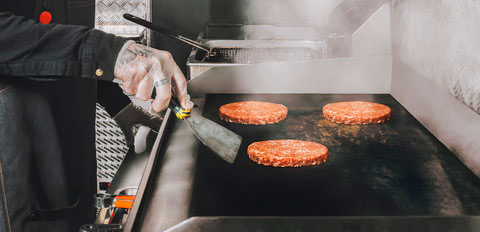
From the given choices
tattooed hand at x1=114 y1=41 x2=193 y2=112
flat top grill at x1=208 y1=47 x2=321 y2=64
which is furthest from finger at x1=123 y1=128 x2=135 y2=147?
tattooed hand at x1=114 y1=41 x2=193 y2=112

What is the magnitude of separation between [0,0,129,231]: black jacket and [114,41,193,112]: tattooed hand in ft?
0.13

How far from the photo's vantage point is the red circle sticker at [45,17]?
5.13 ft

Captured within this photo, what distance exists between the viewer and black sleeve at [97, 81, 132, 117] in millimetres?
2281

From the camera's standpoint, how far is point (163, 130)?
169cm

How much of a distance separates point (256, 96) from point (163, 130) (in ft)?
2.34

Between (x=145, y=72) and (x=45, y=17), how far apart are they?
1.98 feet

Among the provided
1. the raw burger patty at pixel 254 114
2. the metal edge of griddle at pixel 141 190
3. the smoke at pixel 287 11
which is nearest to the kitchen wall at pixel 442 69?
the raw burger patty at pixel 254 114

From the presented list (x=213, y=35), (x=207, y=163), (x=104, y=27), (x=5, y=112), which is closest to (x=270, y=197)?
(x=207, y=163)

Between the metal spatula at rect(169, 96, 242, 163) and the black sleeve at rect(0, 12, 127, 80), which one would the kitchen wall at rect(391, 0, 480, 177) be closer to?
the metal spatula at rect(169, 96, 242, 163)

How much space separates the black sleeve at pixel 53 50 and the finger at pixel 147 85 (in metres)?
0.10

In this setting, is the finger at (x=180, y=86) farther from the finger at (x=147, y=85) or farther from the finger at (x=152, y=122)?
the finger at (x=152, y=122)

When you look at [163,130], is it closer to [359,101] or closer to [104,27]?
[359,101]

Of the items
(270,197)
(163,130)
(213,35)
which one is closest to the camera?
(270,197)

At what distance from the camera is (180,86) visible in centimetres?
135
